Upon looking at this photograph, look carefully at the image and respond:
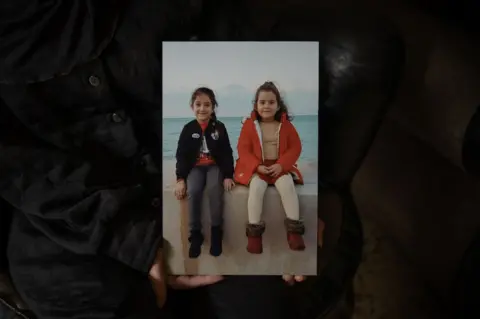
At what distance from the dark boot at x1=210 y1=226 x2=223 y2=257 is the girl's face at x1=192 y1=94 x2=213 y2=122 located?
0.11 meters

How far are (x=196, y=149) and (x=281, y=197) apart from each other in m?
0.10

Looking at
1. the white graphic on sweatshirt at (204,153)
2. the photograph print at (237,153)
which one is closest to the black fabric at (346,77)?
the photograph print at (237,153)

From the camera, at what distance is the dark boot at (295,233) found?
2.02 ft

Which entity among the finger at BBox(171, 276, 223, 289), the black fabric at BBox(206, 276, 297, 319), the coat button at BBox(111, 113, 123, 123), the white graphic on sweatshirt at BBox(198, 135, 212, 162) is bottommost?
the black fabric at BBox(206, 276, 297, 319)

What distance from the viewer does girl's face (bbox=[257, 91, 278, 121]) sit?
619 mm

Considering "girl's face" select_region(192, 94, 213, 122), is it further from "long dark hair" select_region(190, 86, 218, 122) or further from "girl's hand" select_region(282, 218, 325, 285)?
"girl's hand" select_region(282, 218, 325, 285)

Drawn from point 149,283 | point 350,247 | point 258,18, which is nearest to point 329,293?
point 350,247

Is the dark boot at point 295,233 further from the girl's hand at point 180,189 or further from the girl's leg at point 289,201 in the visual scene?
the girl's hand at point 180,189

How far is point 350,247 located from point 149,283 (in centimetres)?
21

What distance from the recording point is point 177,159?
2.02ft

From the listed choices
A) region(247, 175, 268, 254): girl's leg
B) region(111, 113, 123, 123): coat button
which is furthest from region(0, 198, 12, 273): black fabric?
region(247, 175, 268, 254): girl's leg

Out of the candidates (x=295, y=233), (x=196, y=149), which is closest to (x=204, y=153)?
(x=196, y=149)

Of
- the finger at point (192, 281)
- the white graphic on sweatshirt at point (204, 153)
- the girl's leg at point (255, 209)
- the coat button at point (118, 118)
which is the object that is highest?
the coat button at point (118, 118)

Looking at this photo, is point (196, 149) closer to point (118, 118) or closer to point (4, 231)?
point (118, 118)
